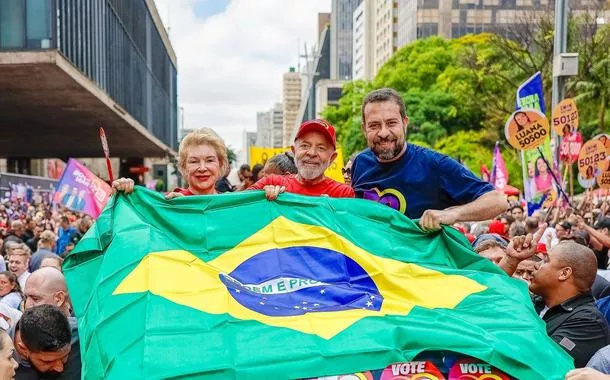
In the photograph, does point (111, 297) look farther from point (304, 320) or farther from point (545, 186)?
point (545, 186)

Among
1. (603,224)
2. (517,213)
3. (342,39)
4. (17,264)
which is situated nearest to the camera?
(17,264)

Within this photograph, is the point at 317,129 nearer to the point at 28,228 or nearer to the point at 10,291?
the point at 10,291

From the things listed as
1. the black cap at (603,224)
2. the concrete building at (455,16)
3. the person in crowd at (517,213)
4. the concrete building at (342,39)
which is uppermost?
the concrete building at (342,39)

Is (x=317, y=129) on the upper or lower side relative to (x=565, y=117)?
lower

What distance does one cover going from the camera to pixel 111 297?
3264 millimetres

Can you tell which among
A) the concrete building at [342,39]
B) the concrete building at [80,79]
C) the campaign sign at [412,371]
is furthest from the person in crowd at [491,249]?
the concrete building at [342,39]

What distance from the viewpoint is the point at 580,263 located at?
14.6 feet

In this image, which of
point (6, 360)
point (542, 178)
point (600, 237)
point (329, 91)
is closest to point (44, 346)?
point (6, 360)

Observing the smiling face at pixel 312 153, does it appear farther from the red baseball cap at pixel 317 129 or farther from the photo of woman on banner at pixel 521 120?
the photo of woman on banner at pixel 521 120

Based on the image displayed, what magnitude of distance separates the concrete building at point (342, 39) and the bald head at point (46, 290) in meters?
160

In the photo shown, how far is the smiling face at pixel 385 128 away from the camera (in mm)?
4141

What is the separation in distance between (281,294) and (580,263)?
2137mm

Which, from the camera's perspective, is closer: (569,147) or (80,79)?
(569,147)

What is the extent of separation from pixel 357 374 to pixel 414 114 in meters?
42.3
